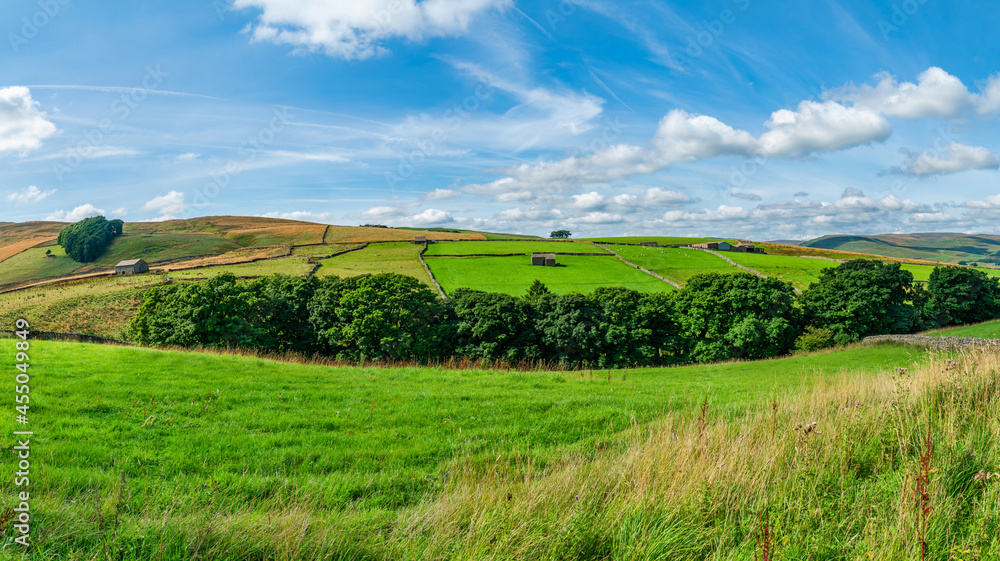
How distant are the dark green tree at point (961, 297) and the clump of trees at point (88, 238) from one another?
6481 inches

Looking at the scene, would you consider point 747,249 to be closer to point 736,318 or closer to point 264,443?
point 736,318

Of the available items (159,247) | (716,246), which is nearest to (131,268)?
(159,247)

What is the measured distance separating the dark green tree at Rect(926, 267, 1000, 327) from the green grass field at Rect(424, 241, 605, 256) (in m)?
58.2

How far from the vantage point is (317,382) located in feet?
43.7

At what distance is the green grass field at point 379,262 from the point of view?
74.9 metres

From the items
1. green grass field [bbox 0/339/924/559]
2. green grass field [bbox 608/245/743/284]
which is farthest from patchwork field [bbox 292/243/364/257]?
green grass field [bbox 0/339/924/559]

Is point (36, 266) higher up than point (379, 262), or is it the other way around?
point (36, 266)

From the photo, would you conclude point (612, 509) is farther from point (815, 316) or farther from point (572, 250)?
point (572, 250)

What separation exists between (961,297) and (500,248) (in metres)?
76.2

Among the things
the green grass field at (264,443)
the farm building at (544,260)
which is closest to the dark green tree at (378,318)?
the green grass field at (264,443)

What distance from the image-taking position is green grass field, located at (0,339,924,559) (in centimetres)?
349

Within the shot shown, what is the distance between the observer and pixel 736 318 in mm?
46062

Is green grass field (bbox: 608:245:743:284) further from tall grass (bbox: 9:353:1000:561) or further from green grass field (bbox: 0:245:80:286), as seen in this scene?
green grass field (bbox: 0:245:80:286)

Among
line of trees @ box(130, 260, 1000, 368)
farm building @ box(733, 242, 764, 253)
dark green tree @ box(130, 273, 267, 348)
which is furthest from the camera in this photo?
farm building @ box(733, 242, 764, 253)
